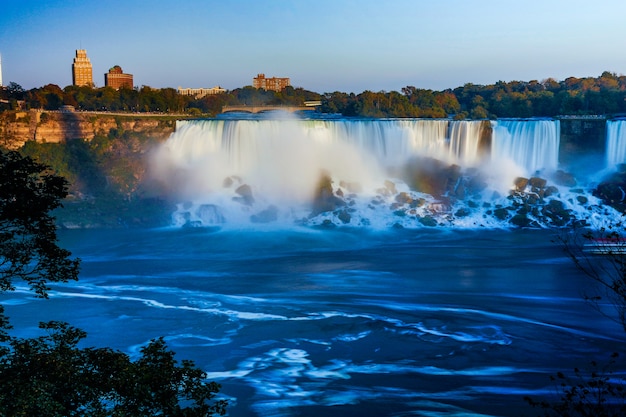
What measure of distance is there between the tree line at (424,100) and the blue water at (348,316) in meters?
19.8

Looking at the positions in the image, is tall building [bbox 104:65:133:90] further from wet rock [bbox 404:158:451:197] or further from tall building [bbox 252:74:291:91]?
wet rock [bbox 404:158:451:197]

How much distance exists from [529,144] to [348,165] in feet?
25.1

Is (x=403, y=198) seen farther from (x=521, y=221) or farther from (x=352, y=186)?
(x=521, y=221)

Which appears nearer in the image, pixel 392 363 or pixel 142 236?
pixel 392 363

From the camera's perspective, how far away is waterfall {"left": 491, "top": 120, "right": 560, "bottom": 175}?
32.5m

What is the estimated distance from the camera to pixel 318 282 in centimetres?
1886

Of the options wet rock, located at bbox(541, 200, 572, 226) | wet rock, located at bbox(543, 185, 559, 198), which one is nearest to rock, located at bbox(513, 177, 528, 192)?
wet rock, located at bbox(543, 185, 559, 198)

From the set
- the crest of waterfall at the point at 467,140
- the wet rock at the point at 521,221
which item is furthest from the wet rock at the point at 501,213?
the crest of waterfall at the point at 467,140

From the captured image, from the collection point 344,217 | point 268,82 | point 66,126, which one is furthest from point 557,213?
point 268,82

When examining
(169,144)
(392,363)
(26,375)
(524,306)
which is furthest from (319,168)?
(26,375)

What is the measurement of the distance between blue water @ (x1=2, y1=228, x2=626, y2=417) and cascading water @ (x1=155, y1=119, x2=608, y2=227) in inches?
190

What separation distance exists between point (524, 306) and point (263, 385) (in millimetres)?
6919

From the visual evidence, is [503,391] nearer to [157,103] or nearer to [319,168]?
[319,168]

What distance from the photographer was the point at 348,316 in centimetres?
1563
